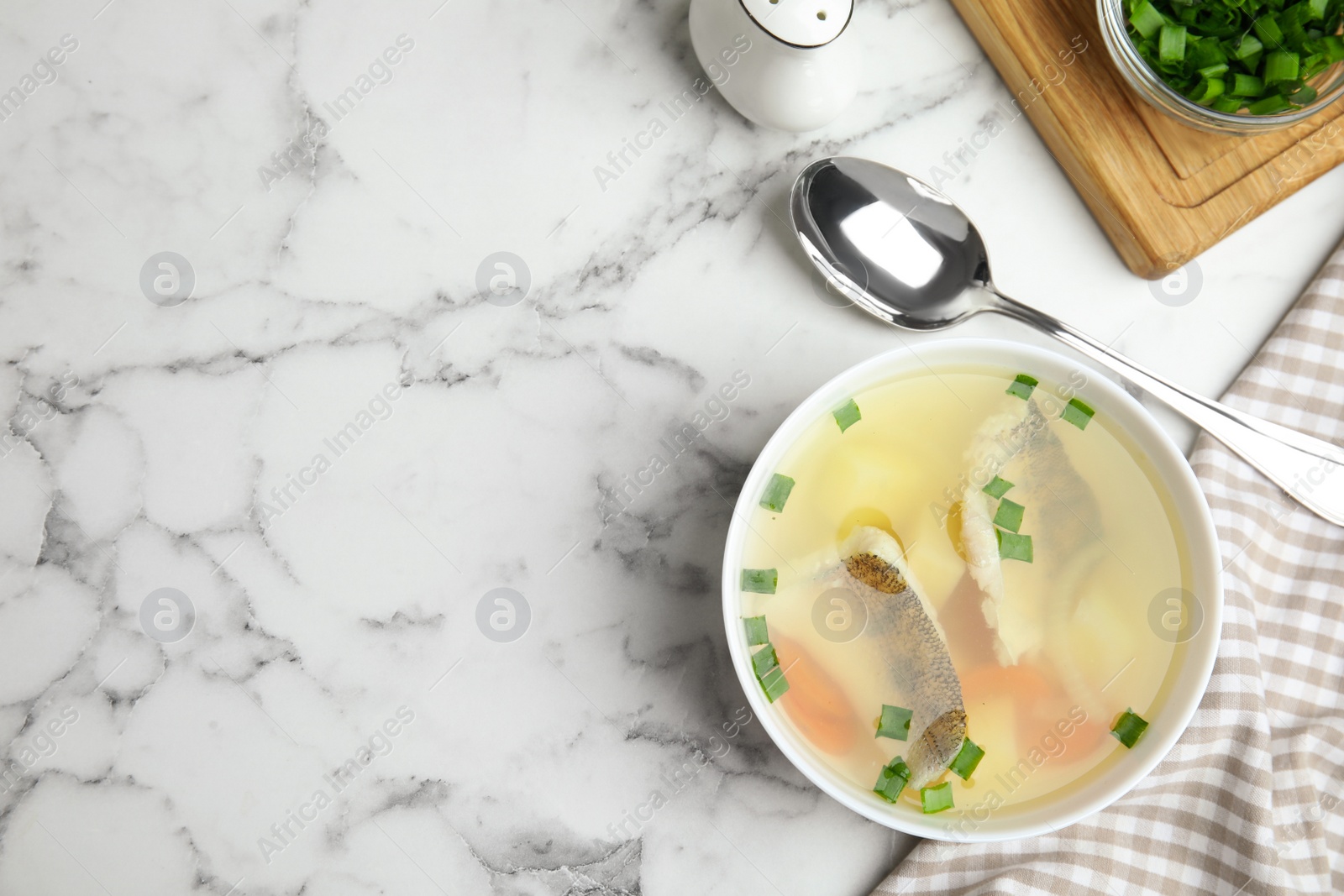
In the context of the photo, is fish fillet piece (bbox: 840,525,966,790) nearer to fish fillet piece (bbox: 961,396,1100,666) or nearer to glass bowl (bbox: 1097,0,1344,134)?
fish fillet piece (bbox: 961,396,1100,666)

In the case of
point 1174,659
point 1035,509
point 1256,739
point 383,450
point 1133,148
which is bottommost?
point 1256,739

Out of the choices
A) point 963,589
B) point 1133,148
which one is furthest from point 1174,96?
point 963,589

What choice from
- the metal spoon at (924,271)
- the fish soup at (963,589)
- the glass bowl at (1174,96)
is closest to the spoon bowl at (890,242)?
the metal spoon at (924,271)

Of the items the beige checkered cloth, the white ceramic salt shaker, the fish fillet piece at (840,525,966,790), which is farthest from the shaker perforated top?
the beige checkered cloth

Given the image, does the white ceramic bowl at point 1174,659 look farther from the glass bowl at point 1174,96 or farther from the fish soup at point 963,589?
the glass bowl at point 1174,96

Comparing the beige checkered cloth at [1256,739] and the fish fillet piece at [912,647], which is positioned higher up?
the fish fillet piece at [912,647]

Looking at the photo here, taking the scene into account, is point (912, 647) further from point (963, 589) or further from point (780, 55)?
point (780, 55)

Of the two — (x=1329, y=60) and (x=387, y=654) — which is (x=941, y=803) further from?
(x=1329, y=60)
